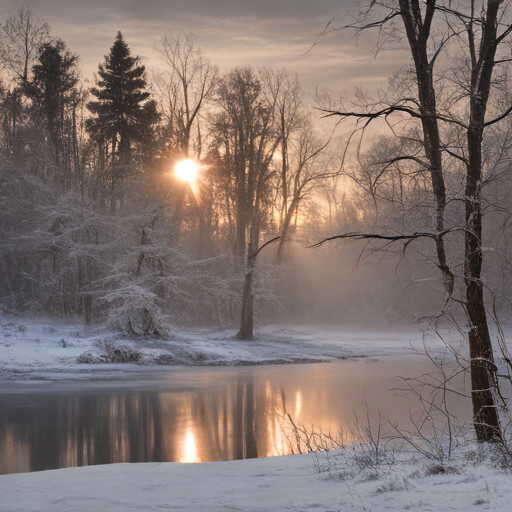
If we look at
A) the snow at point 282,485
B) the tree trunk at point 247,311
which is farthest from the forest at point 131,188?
the snow at point 282,485

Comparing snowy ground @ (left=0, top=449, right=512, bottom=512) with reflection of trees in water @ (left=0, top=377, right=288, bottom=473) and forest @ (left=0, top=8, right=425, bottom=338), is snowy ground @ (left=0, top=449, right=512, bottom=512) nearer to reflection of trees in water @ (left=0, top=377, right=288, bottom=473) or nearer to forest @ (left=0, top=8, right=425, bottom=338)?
reflection of trees in water @ (left=0, top=377, right=288, bottom=473)

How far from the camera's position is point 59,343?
22.0 metres

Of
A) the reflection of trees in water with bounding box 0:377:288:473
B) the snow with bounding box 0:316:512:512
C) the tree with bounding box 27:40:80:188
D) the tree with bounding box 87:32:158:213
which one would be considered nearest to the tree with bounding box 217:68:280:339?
the tree with bounding box 87:32:158:213

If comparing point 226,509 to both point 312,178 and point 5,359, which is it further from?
point 312,178

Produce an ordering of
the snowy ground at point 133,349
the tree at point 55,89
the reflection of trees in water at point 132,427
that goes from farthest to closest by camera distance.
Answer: the tree at point 55,89
the snowy ground at point 133,349
the reflection of trees in water at point 132,427

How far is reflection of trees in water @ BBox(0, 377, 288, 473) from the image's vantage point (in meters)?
9.48

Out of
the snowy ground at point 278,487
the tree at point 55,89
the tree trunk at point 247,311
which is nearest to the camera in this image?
the snowy ground at point 278,487

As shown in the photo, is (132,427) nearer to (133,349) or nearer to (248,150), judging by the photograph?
(133,349)

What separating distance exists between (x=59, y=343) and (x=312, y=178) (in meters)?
15.4

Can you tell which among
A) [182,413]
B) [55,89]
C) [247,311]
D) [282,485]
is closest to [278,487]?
[282,485]

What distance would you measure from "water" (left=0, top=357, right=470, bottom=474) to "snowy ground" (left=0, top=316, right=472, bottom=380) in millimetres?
2274

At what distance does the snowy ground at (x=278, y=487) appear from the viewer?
16.7 ft

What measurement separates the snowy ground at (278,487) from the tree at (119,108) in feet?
79.4

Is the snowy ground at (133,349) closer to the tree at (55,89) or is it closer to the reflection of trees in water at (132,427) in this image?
the reflection of trees in water at (132,427)
